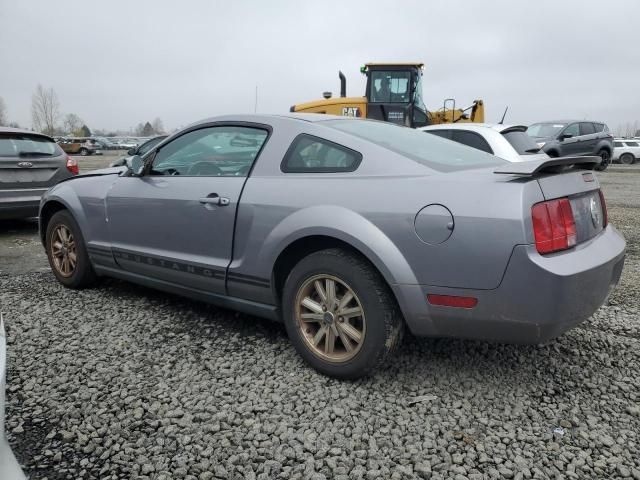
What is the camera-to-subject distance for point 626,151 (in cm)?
2639

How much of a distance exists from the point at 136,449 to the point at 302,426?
0.72 meters

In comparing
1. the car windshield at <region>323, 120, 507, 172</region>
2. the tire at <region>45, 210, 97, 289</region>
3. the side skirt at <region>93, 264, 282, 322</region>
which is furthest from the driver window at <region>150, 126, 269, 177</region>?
the tire at <region>45, 210, 97, 289</region>

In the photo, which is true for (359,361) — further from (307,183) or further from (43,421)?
(43,421)

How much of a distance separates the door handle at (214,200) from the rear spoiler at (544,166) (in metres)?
1.54

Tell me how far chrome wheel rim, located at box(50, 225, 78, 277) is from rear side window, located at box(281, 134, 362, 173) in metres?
2.29

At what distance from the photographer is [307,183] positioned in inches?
111

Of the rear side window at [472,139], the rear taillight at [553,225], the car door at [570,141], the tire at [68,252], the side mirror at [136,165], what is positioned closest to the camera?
the rear taillight at [553,225]

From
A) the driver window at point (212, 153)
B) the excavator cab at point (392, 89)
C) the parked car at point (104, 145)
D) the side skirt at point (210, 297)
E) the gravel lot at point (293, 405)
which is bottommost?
the parked car at point (104, 145)

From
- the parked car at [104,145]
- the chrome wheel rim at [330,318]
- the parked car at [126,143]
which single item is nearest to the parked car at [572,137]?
the chrome wheel rim at [330,318]

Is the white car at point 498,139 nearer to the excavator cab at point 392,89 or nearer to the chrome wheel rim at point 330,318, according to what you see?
the chrome wheel rim at point 330,318

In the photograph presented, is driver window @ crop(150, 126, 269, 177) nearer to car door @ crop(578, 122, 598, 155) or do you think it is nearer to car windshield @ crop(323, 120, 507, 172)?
car windshield @ crop(323, 120, 507, 172)

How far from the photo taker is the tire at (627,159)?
86.4 feet

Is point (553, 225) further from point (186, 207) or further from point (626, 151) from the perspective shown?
point (626, 151)

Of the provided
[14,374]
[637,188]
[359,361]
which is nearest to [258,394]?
[359,361]
